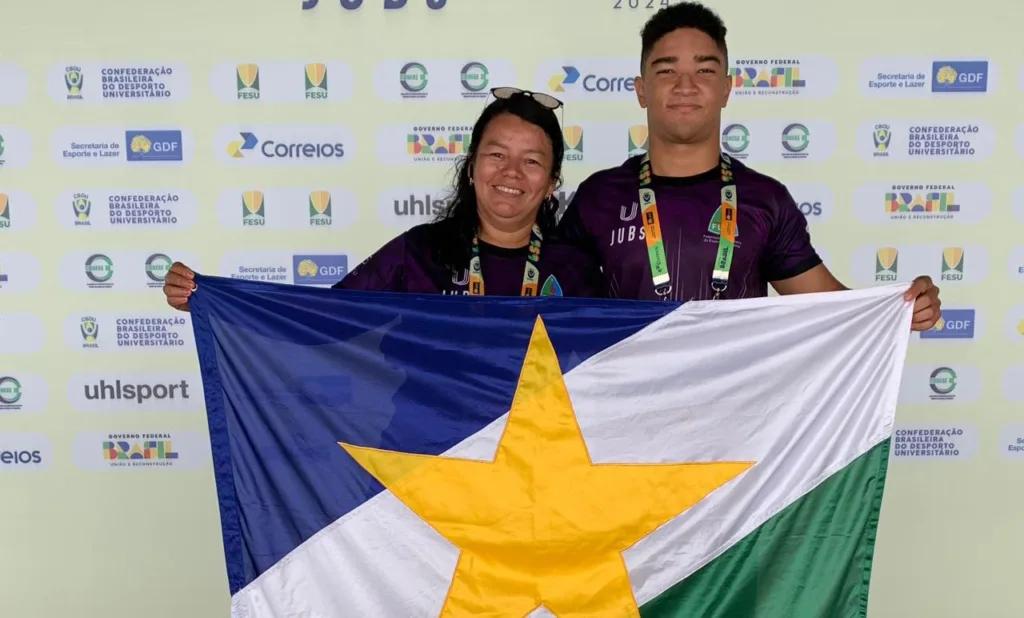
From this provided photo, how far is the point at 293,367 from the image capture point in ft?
7.59

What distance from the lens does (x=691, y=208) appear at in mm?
2459

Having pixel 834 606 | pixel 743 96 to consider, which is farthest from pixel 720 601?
pixel 743 96

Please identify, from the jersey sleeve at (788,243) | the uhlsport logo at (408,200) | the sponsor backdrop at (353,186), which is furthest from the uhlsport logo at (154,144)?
the jersey sleeve at (788,243)

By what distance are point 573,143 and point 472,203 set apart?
1250 millimetres

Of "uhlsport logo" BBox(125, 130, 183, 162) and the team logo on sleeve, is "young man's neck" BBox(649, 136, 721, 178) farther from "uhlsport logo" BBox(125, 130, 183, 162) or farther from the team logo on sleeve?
"uhlsport logo" BBox(125, 130, 183, 162)

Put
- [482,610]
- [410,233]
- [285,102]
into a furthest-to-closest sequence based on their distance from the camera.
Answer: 1. [285,102]
2. [410,233]
3. [482,610]

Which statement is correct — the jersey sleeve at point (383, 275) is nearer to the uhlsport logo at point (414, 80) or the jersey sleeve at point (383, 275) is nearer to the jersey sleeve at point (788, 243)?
the jersey sleeve at point (788, 243)

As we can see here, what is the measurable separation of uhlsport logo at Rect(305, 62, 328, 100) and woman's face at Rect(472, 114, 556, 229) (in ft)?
4.73

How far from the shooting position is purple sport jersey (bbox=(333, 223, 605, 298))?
96.0 inches

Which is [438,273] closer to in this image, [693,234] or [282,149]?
[693,234]

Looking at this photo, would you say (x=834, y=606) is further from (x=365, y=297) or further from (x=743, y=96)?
(x=743, y=96)

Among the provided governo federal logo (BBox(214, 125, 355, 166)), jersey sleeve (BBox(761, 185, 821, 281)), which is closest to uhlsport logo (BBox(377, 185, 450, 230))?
governo federal logo (BBox(214, 125, 355, 166))

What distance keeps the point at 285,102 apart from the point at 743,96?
2.03m

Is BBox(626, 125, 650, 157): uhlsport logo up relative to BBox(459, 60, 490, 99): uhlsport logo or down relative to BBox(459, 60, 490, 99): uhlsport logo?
down
